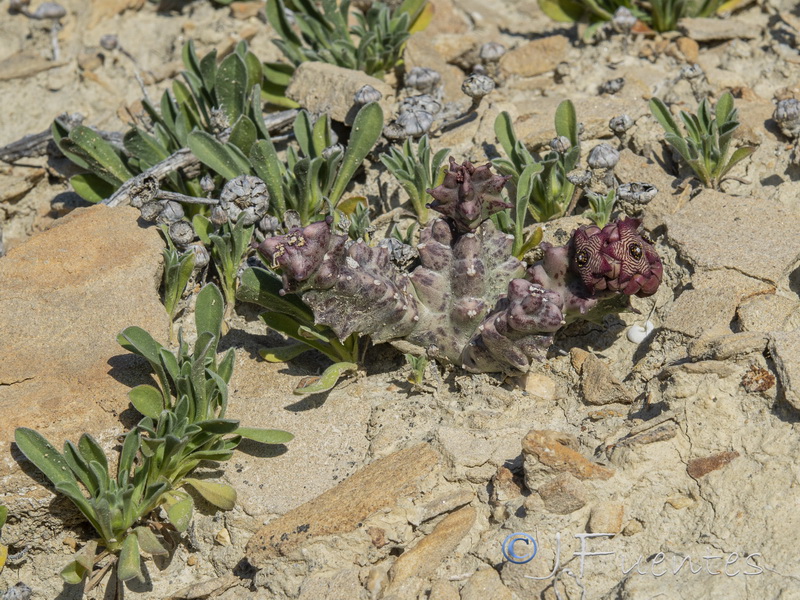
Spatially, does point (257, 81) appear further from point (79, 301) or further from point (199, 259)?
point (79, 301)

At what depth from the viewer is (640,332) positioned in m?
3.93

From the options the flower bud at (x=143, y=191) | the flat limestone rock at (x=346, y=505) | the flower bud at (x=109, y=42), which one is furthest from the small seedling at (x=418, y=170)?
the flower bud at (x=109, y=42)

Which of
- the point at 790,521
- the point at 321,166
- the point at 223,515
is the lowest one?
the point at 223,515

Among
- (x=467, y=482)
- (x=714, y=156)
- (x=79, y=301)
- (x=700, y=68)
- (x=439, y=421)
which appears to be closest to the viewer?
(x=467, y=482)

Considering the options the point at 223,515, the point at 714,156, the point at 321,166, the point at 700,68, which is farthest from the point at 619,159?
the point at 223,515

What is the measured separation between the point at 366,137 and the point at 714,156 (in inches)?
72.1

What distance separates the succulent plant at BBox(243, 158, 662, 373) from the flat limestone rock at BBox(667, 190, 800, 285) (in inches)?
17.9

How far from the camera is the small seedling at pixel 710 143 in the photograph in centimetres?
443

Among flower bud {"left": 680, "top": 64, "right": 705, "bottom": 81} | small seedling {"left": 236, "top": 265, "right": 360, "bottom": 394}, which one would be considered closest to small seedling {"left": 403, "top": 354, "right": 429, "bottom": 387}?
small seedling {"left": 236, "top": 265, "right": 360, "bottom": 394}

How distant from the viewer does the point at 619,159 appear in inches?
186

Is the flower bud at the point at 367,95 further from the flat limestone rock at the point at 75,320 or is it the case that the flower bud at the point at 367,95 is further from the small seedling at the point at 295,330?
the small seedling at the point at 295,330

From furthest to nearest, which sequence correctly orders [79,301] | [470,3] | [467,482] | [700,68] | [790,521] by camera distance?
1. [470,3]
2. [700,68]
3. [79,301]
4. [467,482]
5. [790,521]

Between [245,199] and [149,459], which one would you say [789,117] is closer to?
[245,199]

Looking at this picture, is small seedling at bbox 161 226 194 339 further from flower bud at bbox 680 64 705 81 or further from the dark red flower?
flower bud at bbox 680 64 705 81
